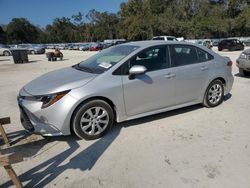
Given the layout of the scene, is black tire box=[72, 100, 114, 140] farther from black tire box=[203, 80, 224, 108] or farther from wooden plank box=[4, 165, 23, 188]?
black tire box=[203, 80, 224, 108]

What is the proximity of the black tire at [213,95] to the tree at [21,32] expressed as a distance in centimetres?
8515

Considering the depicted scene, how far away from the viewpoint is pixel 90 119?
14.3ft

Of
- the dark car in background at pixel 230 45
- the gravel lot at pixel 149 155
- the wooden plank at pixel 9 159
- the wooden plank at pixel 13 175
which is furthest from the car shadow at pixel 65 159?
the dark car in background at pixel 230 45

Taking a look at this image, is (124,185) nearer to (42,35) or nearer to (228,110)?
(228,110)

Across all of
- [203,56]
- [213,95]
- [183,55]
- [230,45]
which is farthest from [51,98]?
[230,45]

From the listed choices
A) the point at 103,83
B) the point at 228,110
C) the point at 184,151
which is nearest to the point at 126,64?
the point at 103,83

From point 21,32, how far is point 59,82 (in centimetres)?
8783

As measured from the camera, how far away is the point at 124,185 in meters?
3.17

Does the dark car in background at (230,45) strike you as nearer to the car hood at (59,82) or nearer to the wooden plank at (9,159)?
the car hood at (59,82)

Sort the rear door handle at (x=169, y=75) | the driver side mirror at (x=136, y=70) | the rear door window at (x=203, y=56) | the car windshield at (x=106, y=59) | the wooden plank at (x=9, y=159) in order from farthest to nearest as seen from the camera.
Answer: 1. the rear door window at (x=203, y=56)
2. the rear door handle at (x=169, y=75)
3. the car windshield at (x=106, y=59)
4. the driver side mirror at (x=136, y=70)
5. the wooden plank at (x=9, y=159)

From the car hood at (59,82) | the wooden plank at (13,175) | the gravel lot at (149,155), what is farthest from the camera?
the car hood at (59,82)

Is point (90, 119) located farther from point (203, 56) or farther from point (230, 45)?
point (230, 45)

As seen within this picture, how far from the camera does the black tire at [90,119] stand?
4.22 metres

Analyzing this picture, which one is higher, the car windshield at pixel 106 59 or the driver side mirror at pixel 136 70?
the car windshield at pixel 106 59
